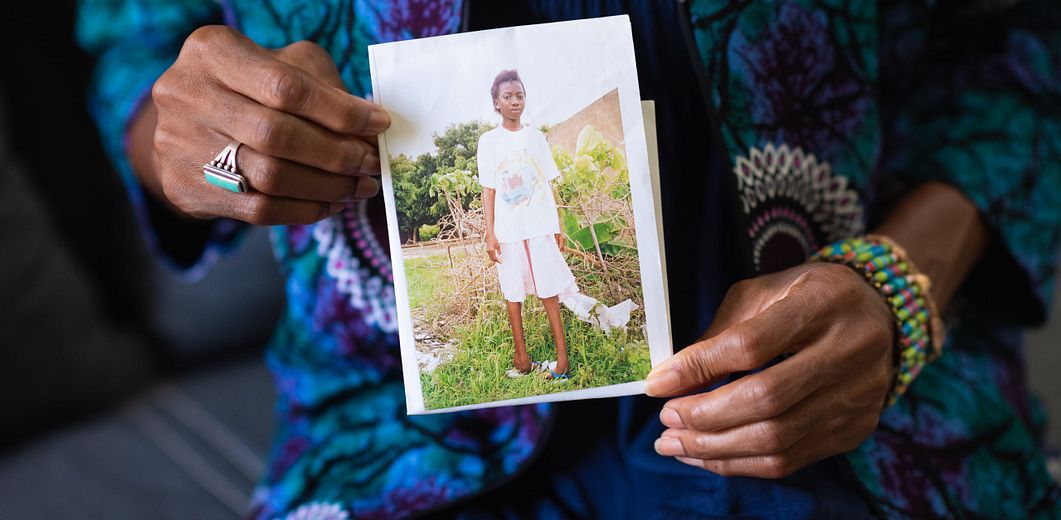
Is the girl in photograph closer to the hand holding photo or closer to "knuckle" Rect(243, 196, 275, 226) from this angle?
the hand holding photo

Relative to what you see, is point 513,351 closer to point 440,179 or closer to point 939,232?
point 440,179

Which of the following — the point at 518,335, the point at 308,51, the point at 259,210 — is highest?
the point at 308,51

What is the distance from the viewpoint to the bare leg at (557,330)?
0.50 m

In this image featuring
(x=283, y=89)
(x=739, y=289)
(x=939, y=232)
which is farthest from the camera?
(x=939, y=232)

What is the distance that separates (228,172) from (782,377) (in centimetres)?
37

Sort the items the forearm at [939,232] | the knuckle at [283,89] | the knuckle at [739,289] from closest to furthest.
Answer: the knuckle at [283,89] < the knuckle at [739,289] < the forearm at [939,232]

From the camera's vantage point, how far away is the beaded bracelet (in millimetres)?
575

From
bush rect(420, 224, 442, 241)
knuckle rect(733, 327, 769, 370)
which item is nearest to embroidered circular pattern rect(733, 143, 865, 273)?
knuckle rect(733, 327, 769, 370)

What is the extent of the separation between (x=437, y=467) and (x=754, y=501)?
9.9 inches

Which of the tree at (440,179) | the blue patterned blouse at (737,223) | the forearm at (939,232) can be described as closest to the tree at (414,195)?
the tree at (440,179)

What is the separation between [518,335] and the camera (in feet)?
1.65

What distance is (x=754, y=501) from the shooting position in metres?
0.57

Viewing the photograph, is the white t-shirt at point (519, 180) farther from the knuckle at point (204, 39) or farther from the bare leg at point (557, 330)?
the knuckle at point (204, 39)

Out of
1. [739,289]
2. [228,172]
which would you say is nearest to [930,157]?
[739,289]
